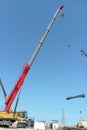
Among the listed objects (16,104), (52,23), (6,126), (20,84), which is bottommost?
(6,126)

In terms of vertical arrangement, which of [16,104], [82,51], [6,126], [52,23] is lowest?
[6,126]

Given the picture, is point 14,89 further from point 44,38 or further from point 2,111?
point 44,38

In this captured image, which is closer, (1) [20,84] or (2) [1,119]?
(2) [1,119]

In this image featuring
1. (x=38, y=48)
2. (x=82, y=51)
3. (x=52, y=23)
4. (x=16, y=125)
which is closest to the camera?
(x=16, y=125)

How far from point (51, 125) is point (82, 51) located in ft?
315

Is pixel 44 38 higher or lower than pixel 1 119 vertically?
higher

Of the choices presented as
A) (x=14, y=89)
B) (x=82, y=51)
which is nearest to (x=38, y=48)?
(x=14, y=89)

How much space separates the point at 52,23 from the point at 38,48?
1252 centimetres

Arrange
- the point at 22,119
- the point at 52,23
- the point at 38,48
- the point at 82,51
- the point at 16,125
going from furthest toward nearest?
the point at 82,51, the point at 52,23, the point at 38,48, the point at 22,119, the point at 16,125

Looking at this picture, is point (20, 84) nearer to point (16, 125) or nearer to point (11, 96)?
point (11, 96)

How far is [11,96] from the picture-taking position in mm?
68688

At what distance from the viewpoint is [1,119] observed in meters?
64.2

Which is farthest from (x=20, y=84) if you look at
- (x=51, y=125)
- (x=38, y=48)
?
(x=51, y=125)

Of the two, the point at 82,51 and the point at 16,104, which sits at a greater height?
the point at 82,51
